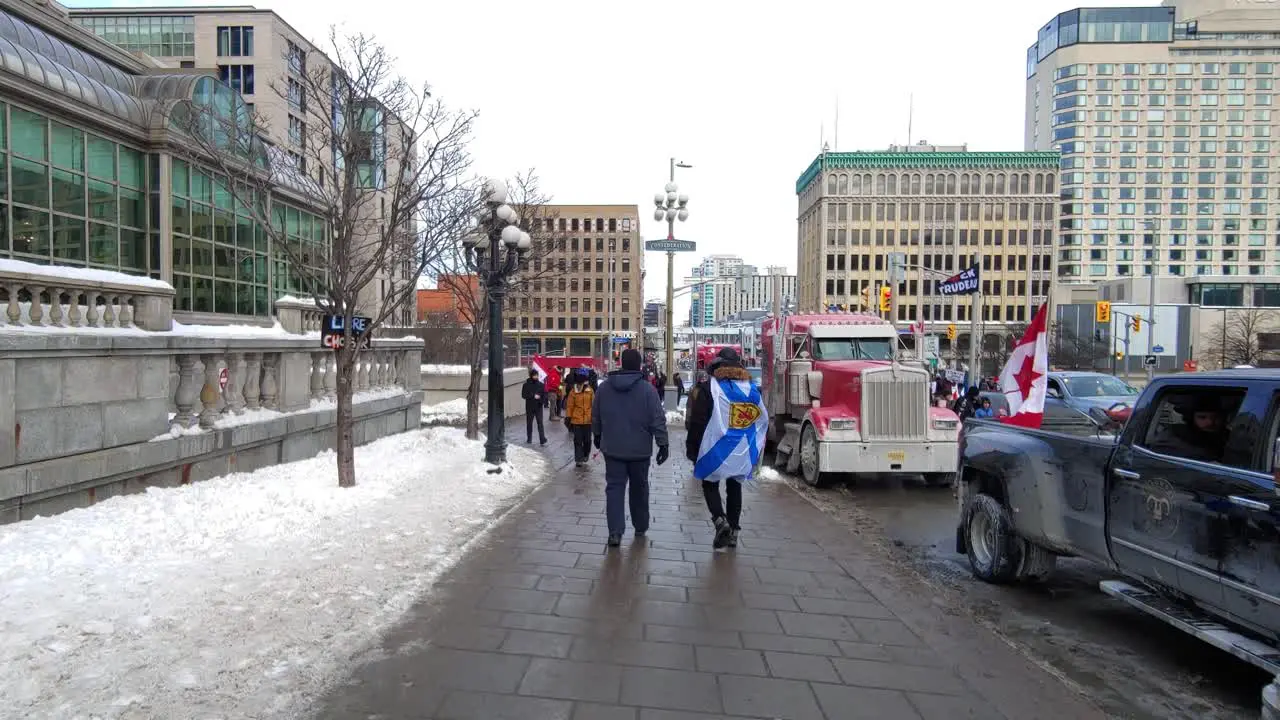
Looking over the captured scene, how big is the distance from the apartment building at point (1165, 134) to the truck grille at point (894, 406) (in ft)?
427

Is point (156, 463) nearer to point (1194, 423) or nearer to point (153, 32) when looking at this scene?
point (1194, 423)

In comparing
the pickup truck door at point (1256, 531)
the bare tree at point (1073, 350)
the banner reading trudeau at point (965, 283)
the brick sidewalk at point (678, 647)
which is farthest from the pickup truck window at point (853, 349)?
the bare tree at point (1073, 350)

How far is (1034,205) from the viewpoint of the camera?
103875 millimetres

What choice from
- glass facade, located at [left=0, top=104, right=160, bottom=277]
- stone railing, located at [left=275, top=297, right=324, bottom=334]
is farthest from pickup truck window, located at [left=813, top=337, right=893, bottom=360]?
glass facade, located at [left=0, top=104, right=160, bottom=277]

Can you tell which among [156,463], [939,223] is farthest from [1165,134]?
[156,463]

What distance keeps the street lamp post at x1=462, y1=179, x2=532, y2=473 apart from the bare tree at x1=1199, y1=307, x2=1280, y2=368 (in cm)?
5888

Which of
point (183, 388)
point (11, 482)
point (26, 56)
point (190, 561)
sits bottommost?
point (190, 561)

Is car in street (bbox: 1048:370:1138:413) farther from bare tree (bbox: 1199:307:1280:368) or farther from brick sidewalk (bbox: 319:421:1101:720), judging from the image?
bare tree (bbox: 1199:307:1280:368)

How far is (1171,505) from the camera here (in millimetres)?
4344

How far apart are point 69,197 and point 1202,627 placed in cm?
2173

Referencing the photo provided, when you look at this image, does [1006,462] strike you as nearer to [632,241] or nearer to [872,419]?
[872,419]

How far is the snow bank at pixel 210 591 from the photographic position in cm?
358

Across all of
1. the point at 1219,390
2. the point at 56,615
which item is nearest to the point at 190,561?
the point at 56,615

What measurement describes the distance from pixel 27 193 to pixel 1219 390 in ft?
68.1
